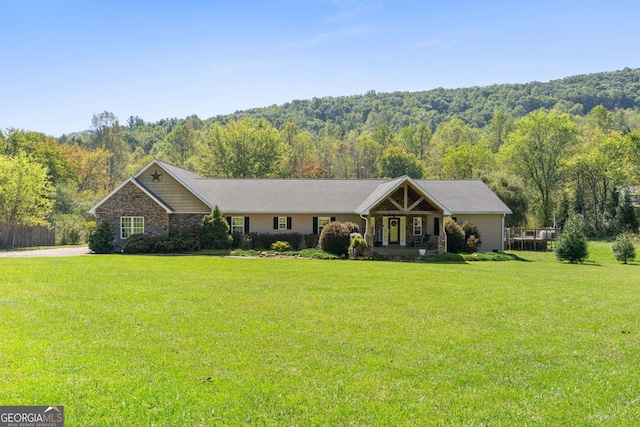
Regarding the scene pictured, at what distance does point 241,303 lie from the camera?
12.1 m

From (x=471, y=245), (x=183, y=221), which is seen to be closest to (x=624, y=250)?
(x=471, y=245)

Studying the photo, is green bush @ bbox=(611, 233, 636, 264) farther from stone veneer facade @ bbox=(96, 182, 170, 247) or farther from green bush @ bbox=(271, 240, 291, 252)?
stone veneer facade @ bbox=(96, 182, 170, 247)

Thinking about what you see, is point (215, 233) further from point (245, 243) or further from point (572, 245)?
point (572, 245)

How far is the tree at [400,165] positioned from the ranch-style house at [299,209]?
32782 mm

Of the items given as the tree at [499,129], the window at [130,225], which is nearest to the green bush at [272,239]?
the window at [130,225]

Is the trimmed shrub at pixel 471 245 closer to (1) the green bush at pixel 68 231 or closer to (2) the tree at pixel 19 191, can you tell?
(1) the green bush at pixel 68 231

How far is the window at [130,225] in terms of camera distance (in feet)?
100

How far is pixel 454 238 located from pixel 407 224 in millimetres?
3513

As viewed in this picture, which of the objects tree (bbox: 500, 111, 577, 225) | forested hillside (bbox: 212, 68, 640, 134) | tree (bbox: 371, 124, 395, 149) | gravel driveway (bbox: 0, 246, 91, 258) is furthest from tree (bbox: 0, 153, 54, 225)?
forested hillside (bbox: 212, 68, 640, 134)

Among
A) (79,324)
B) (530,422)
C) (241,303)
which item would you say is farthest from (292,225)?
(530,422)

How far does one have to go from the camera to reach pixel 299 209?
31688mm

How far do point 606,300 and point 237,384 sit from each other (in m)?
11.5

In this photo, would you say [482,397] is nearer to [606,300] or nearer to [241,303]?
[241,303]

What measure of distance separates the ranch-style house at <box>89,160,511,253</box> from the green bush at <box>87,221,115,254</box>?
3.13 ft
